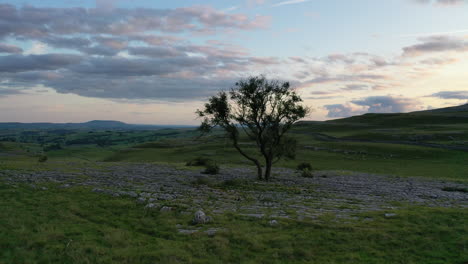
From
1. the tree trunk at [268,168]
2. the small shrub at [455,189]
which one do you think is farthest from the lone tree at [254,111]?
the small shrub at [455,189]

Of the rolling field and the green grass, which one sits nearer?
the green grass

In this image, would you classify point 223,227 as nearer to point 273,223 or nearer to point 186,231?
point 186,231

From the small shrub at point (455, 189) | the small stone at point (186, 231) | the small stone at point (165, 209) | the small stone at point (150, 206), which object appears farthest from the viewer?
the small shrub at point (455, 189)

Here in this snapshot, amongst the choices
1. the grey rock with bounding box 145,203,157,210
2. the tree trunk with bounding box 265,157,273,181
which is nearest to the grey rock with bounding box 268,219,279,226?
the grey rock with bounding box 145,203,157,210

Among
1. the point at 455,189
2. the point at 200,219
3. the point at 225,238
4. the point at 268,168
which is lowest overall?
the point at 455,189

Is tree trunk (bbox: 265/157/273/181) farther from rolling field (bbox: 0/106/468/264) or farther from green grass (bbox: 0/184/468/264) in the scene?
green grass (bbox: 0/184/468/264)

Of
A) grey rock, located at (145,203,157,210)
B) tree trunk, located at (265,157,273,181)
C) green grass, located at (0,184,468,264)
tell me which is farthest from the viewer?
tree trunk, located at (265,157,273,181)

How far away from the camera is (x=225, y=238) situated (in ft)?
47.1

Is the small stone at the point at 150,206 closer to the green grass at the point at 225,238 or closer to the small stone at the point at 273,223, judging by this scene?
the green grass at the point at 225,238

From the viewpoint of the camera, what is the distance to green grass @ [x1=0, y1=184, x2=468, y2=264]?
41.1 feet

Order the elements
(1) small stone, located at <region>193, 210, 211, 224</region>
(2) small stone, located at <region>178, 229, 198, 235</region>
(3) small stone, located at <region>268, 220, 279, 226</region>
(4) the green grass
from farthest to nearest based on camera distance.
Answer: (1) small stone, located at <region>193, 210, 211, 224</region>
(3) small stone, located at <region>268, 220, 279, 226</region>
(2) small stone, located at <region>178, 229, 198, 235</region>
(4) the green grass

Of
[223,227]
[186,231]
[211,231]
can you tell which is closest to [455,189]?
[223,227]

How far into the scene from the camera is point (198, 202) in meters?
22.3

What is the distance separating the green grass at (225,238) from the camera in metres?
12.5
